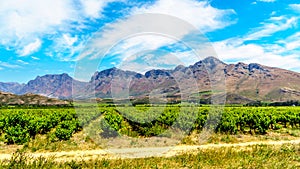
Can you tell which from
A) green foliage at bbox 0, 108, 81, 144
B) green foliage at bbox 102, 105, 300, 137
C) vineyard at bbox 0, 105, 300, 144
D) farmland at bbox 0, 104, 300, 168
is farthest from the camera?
green foliage at bbox 102, 105, 300, 137

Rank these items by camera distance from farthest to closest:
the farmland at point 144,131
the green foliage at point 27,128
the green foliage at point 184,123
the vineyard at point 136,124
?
the green foliage at point 184,123, the vineyard at point 136,124, the green foliage at point 27,128, the farmland at point 144,131

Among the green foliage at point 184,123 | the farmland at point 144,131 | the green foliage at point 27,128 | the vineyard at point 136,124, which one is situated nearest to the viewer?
the farmland at point 144,131

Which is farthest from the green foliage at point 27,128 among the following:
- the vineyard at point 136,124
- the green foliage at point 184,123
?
the green foliage at point 184,123

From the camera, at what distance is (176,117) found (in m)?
26.9

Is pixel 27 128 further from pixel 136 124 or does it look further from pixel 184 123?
pixel 184 123

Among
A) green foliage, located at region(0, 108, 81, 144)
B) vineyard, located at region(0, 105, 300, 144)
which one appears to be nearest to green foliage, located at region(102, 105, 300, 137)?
vineyard, located at region(0, 105, 300, 144)

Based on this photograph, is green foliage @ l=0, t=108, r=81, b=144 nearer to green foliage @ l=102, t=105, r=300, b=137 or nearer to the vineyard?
the vineyard

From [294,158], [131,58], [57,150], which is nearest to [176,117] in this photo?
[57,150]

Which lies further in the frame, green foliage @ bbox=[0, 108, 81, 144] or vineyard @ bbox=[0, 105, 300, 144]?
vineyard @ bbox=[0, 105, 300, 144]

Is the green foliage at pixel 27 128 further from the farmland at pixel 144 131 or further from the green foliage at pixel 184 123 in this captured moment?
the green foliage at pixel 184 123

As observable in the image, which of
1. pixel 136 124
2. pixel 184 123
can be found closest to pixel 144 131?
pixel 136 124

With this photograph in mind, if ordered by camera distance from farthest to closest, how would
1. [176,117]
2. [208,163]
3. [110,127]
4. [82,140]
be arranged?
1. [176,117]
2. [110,127]
3. [82,140]
4. [208,163]

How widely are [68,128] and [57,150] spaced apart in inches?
233

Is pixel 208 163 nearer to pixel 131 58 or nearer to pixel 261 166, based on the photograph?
pixel 261 166
